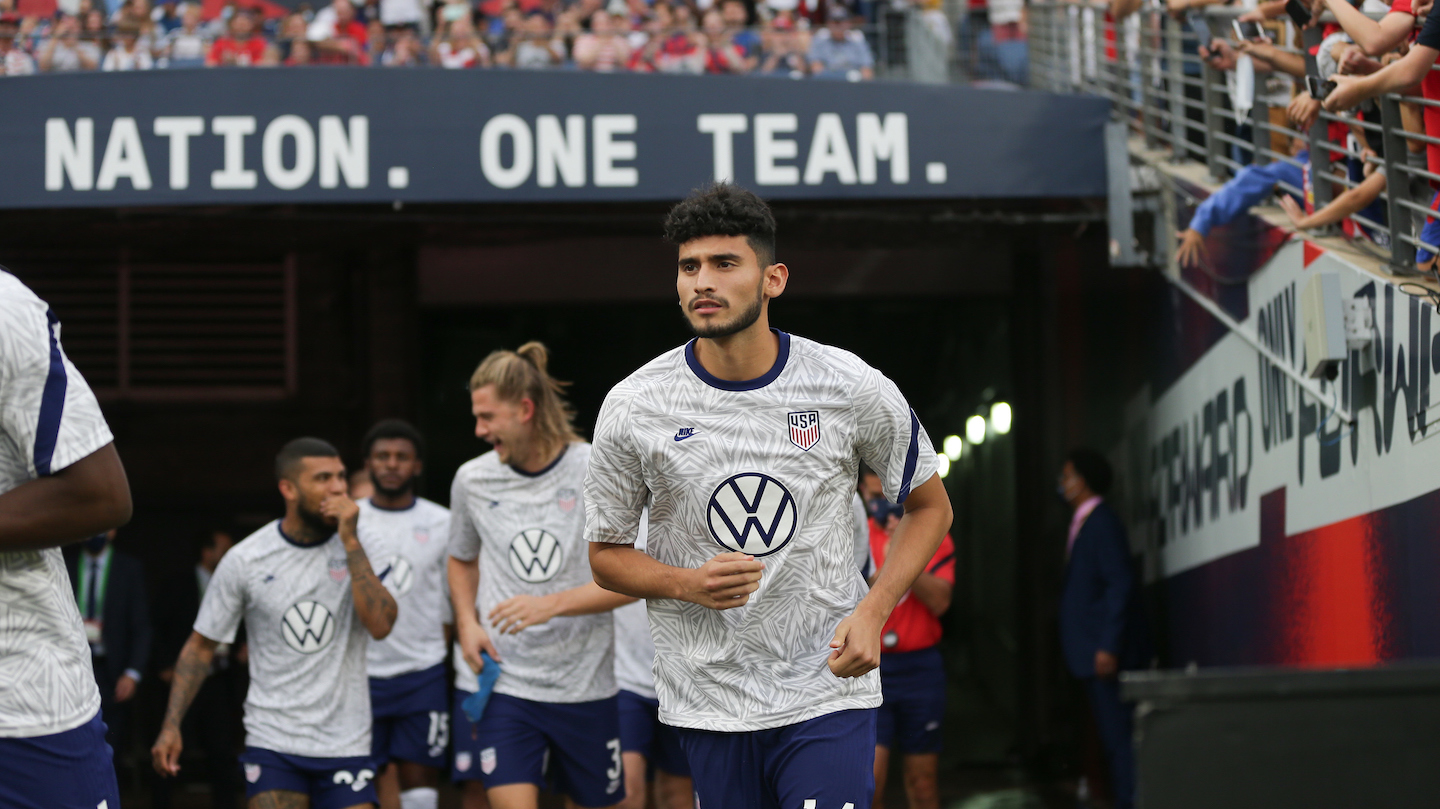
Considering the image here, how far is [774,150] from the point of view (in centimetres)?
922

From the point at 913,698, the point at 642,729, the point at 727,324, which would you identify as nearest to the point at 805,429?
the point at 727,324

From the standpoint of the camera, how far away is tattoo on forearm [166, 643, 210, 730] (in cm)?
605

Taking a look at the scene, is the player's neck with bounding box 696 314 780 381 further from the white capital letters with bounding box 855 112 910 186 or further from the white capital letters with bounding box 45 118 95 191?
the white capital letters with bounding box 45 118 95 191

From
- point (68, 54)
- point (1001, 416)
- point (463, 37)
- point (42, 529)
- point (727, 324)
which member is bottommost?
point (42, 529)

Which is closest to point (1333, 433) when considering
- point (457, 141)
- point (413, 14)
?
point (457, 141)

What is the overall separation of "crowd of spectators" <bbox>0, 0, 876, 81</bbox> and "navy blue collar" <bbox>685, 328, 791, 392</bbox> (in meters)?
7.08

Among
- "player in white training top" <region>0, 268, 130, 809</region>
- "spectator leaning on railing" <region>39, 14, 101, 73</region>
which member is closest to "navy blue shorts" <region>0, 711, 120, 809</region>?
"player in white training top" <region>0, 268, 130, 809</region>

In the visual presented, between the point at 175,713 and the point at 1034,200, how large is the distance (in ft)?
24.1

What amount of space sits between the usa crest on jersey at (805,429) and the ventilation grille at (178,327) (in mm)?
10460

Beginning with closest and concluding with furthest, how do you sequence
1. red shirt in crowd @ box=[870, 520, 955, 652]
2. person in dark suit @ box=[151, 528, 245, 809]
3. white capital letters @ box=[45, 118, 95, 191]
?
1. red shirt in crowd @ box=[870, 520, 955, 652]
2. white capital letters @ box=[45, 118, 95, 191]
3. person in dark suit @ box=[151, 528, 245, 809]

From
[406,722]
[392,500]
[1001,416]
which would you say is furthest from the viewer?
[1001,416]

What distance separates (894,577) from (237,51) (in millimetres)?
9694

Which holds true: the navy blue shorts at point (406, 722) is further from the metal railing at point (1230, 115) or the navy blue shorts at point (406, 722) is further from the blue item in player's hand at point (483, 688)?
the metal railing at point (1230, 115)

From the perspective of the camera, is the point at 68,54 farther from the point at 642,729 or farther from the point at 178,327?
the point at 642,729
